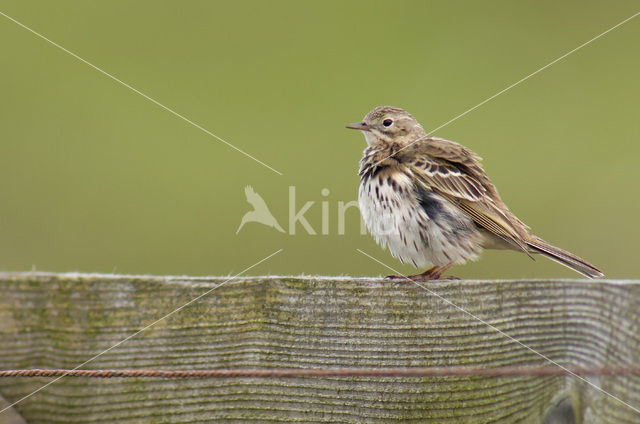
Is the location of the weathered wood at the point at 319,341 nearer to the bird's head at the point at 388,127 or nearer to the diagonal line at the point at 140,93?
the bird's head at the point at 388,127

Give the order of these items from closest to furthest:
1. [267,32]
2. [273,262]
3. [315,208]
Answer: [273,262] → [315,208] → [267,32]

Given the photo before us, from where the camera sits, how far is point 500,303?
10.2ft

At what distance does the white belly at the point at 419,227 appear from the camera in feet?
17.8

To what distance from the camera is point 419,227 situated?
5.43 meters

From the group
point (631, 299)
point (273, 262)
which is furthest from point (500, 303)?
point (273, 262)

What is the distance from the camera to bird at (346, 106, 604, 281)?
17.9ft

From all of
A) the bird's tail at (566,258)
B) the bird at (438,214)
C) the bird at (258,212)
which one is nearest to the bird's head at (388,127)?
the bird at (438,214)

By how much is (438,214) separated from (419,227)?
0.63 ft

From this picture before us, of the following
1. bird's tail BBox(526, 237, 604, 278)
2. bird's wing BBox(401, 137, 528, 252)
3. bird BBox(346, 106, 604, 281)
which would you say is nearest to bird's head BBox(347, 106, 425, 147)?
bird's wing BBox(401, 137, 528, 252)

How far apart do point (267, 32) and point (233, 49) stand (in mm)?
572

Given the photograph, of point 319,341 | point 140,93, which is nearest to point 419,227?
point 319,341

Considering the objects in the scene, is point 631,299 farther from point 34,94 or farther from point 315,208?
point 34,94

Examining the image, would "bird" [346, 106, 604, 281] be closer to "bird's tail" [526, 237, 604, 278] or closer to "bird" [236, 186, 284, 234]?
"bird's tail" [526, 237, 604, 278]

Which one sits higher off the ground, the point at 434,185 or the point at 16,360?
the point at 434,185
